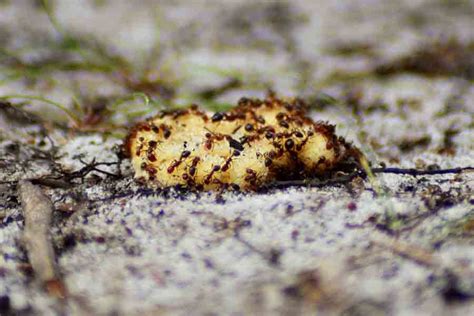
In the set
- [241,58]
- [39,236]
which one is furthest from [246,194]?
[241,58]

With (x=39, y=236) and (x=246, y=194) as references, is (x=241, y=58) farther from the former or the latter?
(x=39, y=236)

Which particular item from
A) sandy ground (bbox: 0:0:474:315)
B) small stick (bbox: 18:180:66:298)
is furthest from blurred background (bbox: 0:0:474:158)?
small stick (bbox: 18:180:66:298)

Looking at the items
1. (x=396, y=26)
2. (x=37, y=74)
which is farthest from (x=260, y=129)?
(x=396, y=26)

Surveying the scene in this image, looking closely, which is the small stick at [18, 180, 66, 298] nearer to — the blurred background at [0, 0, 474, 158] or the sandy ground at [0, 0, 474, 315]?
the sandy ground at [0, 0, 474, 315]

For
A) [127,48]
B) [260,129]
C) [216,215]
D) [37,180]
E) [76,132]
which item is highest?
[127,48]

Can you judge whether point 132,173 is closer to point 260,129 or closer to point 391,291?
point 260,129
